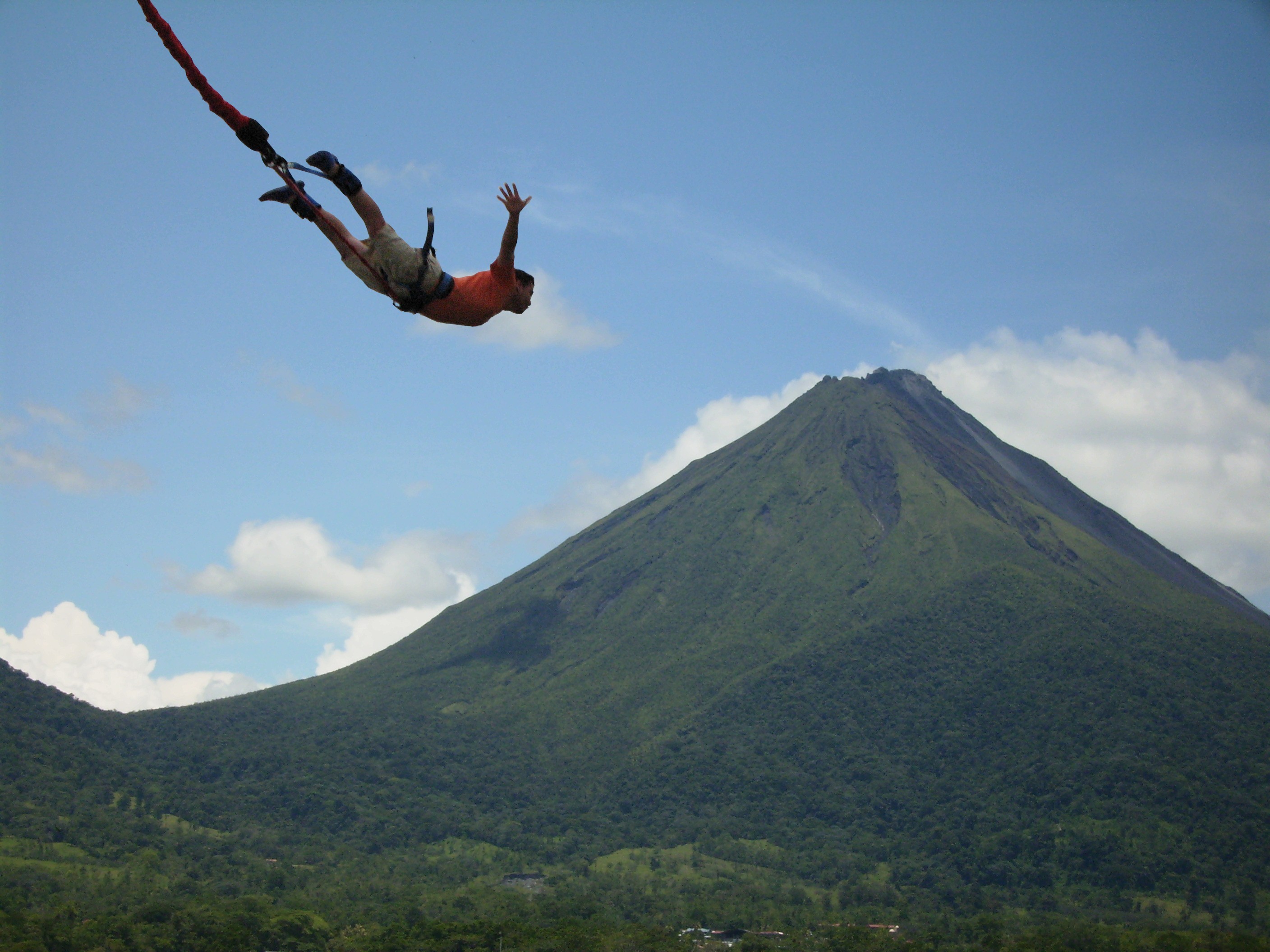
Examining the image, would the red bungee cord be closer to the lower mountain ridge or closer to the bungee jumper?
the bungee jumper

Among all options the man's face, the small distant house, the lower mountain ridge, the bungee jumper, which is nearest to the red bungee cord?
the bungee jumper

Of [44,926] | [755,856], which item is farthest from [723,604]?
[44,926]

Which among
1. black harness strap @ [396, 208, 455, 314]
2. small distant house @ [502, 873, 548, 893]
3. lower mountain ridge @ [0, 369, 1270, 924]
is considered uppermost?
lower mountain ridge @ [0, 369, 1270, 924]

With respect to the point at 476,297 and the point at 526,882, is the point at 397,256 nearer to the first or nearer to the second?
the point at 476,297

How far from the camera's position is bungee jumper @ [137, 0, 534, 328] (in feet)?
17.2

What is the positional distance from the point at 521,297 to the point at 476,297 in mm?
275

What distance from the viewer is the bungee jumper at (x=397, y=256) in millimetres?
5254

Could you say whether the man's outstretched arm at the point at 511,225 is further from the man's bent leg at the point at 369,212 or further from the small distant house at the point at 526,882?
the small distant house at the point at 526,882

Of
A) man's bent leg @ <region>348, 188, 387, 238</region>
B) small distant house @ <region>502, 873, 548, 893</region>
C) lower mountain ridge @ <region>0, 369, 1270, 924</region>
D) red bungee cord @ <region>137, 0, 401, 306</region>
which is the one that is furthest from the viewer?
lower mountain ridge @ <region>0, 369, 1270, 924</region>

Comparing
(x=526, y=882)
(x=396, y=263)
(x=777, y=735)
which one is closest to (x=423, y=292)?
(x=396, y=263)

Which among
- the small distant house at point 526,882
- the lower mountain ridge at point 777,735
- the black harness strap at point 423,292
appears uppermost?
the lower mountain ridge at point 777,735

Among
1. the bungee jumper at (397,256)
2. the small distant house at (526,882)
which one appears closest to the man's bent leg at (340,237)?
the bungee jumper at (397,256)

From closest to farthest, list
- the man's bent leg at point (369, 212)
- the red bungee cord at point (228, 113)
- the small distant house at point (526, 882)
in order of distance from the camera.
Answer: the red bungee cord at point (228, 113) < the man's bent leg at point (369, 212) < the small distant house at point (526, 882)

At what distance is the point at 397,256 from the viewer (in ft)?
18.5
